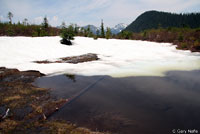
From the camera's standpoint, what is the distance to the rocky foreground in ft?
10.9

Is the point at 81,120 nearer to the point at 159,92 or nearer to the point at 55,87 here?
the point at 55,87

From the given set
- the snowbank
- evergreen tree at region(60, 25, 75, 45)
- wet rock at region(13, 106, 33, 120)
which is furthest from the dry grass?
evergreen tree at region(60, 25, 75, 45)

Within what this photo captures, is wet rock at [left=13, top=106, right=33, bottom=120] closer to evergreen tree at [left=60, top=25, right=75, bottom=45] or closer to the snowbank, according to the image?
the snowbank

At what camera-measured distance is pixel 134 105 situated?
482cm

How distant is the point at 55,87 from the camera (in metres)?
6.69

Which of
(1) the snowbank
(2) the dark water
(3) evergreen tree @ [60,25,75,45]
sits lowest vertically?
(2) the dark water

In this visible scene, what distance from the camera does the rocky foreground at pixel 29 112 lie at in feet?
10.9

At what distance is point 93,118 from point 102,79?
4233 millimetres

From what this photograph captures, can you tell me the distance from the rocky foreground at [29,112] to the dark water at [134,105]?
1.16 feet

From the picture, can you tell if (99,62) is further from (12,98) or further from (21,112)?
(21,112)

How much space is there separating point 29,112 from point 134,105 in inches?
158

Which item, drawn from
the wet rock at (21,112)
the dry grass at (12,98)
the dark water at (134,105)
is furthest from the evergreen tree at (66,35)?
the wet rock at (21,112)

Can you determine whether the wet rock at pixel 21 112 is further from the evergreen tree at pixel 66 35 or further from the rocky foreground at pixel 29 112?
the evergreen tree at pixel 66 35

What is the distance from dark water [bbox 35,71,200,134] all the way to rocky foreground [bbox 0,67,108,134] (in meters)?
0.35
